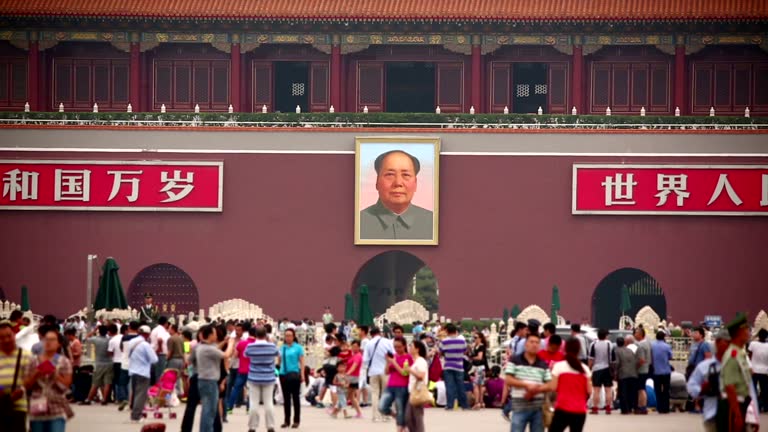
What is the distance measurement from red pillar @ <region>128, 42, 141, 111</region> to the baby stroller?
1910 cm

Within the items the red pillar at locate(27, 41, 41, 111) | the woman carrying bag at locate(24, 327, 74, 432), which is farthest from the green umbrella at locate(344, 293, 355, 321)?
the woman carrying bag at locate(24, 327, 74, 432)

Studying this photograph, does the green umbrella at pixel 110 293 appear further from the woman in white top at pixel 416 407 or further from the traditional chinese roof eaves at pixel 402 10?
the woman in white top at pixel 416 407

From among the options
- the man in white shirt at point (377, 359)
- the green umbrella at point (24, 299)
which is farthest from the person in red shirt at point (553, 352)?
the green umbrella at point (24, 299)

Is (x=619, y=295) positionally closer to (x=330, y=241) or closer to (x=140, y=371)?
(x=330, y=241)

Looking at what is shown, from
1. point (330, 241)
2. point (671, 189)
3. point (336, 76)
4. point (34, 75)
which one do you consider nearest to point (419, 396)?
point (330, 241)

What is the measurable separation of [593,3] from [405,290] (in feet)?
34.8

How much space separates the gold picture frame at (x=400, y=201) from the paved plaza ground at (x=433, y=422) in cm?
1410

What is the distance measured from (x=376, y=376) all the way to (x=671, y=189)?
17.1 metres

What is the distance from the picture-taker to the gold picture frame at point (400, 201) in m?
37.7

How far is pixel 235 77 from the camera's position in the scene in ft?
134

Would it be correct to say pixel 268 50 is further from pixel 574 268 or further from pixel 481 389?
pixel 481 389

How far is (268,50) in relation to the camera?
136ft

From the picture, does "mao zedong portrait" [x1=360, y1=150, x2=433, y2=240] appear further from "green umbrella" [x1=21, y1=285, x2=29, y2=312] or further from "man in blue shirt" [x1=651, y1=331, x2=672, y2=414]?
"man in blue shirt" [x1=651, y1=331, x2=672, y2=414]

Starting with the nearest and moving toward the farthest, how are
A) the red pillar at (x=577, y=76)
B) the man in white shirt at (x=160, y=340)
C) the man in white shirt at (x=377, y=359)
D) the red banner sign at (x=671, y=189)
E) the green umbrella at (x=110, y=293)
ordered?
the man in white shirt at (x=377, y=359), the man in white shirt at (x=160, y=340), the green umbrella at (x=110, y=293), the red banner sign at (x=671, y=189), the red pillar at (x=577, y=76)
